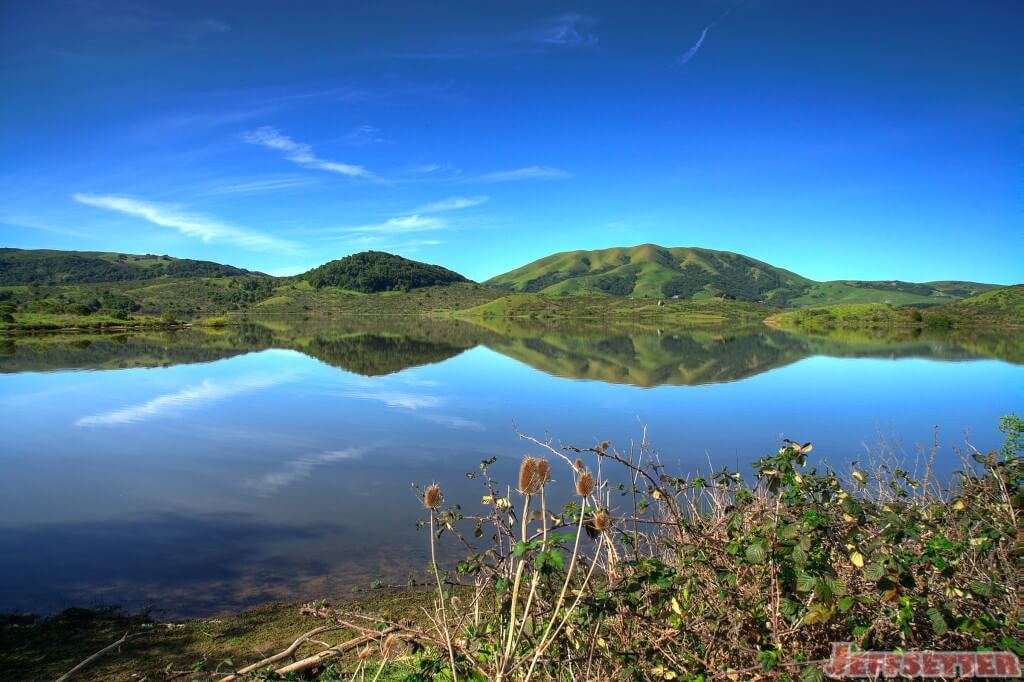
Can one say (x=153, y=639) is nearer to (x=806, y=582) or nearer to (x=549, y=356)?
(x=806, y=582)

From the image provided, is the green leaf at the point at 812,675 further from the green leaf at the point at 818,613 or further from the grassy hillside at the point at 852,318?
the grassy hillside at the point at 852,318

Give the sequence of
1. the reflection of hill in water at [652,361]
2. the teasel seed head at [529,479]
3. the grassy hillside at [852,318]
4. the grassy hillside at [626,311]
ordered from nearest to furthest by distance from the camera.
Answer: the teasel seed head at [529,479]
the reflection of hill in water at [652,361]
the grassy hillside at [852,318]
the grassy hillside at [626,311]

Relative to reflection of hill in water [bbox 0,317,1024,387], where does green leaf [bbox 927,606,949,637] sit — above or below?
above

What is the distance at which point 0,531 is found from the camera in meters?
12.6

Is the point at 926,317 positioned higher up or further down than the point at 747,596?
higher up

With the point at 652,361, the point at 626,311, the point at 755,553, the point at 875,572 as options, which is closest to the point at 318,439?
the point at 755,553

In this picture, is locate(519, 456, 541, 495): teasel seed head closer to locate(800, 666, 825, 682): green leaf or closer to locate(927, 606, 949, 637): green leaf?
locate(800, 666, 825, 682): green leaf

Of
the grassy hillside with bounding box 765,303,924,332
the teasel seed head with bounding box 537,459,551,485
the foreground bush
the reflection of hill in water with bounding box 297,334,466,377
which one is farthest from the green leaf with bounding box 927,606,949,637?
the grassy hillside with bounding box 765,303,924,332

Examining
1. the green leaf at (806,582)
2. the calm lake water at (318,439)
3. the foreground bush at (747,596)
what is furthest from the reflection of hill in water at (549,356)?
the green leaf at (806,582)

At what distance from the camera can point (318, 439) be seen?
21594 mm

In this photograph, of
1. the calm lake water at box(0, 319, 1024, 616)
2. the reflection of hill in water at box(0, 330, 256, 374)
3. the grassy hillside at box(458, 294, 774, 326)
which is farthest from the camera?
the grassy hillside at box(458, 294, 774, 326)

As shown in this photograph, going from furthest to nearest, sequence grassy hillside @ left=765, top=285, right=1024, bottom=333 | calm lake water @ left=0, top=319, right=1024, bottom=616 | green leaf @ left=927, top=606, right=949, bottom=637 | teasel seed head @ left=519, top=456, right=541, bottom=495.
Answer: grassy hillside @ left=765, top=285, right=1024, bottom=333 → calm lake water @ left=0, top=319, right=1024, bottom=616 → teasel seed head @ left=519, top=456, right=541, bottom=495 → green leaf @ left=927, top=606, right=949, bottom=637

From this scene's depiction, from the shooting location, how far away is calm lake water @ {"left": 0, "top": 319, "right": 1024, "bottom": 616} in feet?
36.0

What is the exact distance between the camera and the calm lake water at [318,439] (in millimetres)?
10961
